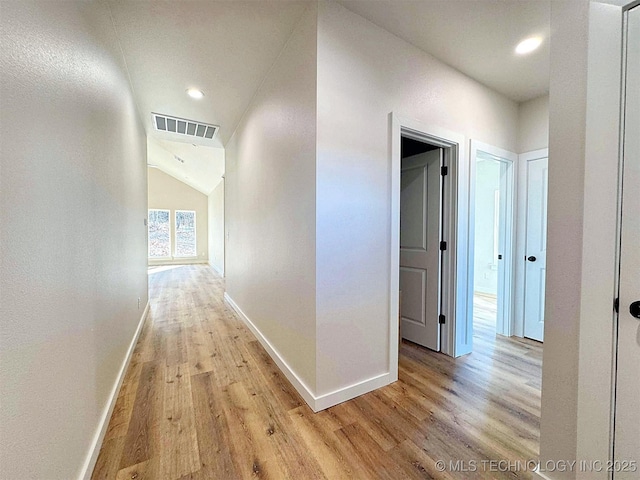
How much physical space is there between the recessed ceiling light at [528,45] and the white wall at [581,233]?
1180 millimetres

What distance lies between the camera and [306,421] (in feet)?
5.16

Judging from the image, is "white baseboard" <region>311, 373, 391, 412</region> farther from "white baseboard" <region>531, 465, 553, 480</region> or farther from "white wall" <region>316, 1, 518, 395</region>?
"white baseboard" <region>531, 465, 553, 480</region>

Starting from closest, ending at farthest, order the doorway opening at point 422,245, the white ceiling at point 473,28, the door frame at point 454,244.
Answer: the white ceiling at point 473,28 < the door frame at point 454,244 < the doorway opening at point 422,245

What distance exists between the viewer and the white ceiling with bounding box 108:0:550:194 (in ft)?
5.52

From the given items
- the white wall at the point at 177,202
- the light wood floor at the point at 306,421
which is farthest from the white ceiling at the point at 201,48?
the white wall at the point at 177,202

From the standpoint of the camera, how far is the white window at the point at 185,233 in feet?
33.0

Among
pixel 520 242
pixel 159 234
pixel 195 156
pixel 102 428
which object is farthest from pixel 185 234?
pixel 520 242

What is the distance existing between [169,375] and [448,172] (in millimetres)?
3042

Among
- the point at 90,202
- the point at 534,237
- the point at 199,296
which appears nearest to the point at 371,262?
the point at 90,202

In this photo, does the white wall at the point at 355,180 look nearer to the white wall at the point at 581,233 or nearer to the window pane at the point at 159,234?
the white wall at the point at 581,233

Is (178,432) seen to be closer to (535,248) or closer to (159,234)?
(535,248)

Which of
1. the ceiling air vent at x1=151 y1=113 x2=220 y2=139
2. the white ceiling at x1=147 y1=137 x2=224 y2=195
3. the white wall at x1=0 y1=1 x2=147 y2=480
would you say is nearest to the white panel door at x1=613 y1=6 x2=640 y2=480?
the white wall at x1=0 y1=1 x2=147 y2=480

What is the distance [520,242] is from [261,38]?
3302 millimetres

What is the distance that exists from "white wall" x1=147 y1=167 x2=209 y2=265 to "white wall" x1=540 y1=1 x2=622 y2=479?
35.7 ft
